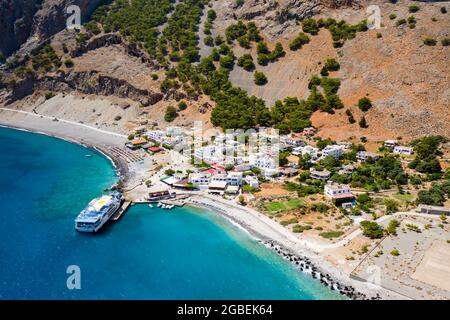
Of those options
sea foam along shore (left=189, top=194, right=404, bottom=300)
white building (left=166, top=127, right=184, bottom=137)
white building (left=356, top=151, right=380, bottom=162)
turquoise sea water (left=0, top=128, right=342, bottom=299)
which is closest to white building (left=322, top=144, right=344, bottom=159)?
white building (left=356, top=151, right=380, bottom=162)

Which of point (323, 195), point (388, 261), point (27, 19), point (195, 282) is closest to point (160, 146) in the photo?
point (323, 195)

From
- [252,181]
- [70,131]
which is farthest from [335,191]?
[70,131]

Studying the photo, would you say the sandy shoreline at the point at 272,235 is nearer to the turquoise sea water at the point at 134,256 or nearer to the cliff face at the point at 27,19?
the turquoise sea water at the point at 134,256

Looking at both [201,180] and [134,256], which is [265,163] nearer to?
[201,180]

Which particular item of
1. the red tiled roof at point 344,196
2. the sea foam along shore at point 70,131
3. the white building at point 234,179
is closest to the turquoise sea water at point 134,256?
the white building at point 234,179

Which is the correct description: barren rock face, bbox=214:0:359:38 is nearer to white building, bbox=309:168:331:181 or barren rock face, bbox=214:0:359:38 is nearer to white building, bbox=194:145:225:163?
white building, bbox=194:145:225:163

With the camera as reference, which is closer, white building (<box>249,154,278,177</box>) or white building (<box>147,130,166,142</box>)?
white building (<box>249,154,278,177</box>)
